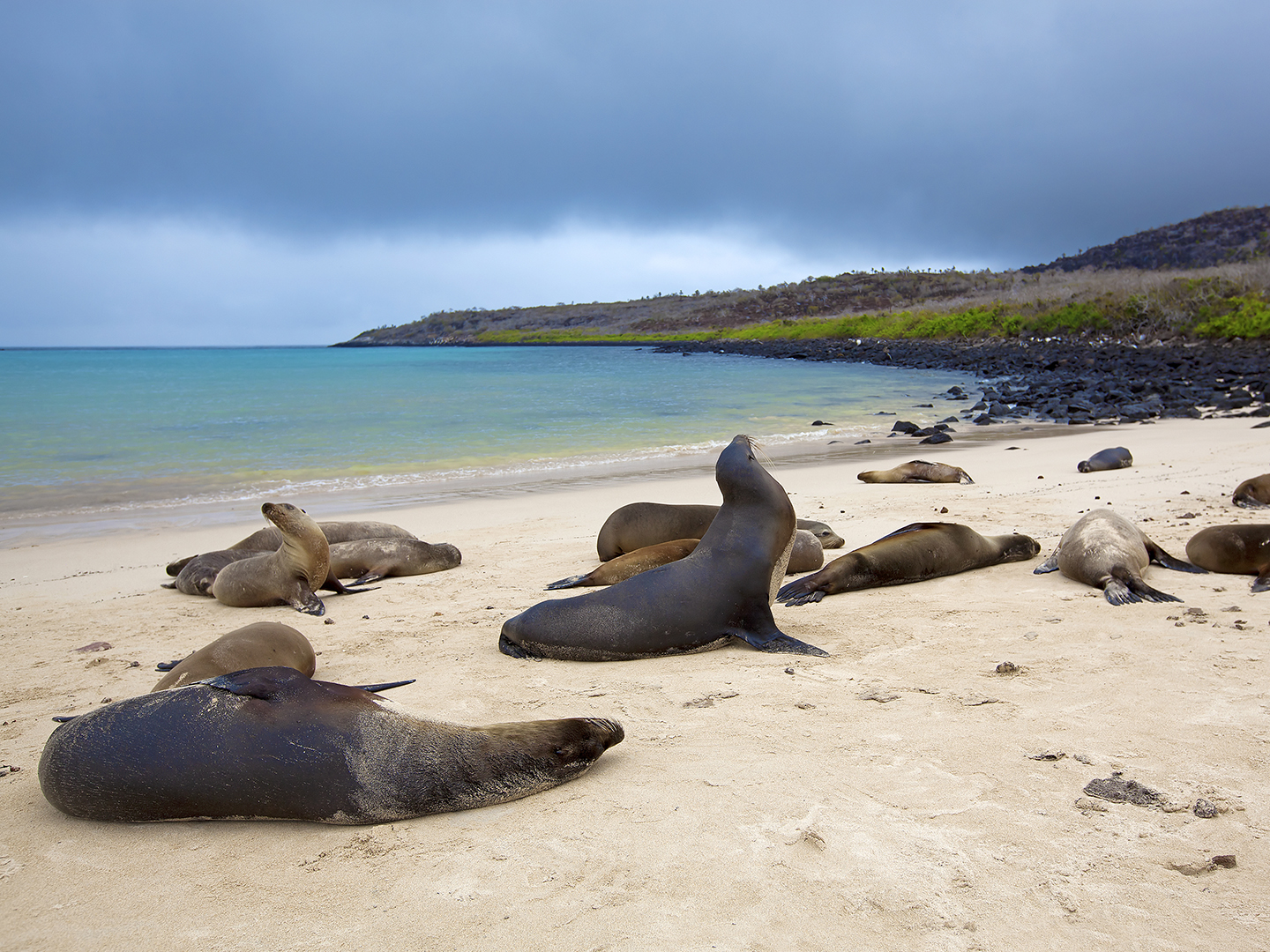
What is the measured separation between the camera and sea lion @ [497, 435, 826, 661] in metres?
4.61

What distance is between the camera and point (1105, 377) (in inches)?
952

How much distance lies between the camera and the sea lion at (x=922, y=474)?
1109 centimetres

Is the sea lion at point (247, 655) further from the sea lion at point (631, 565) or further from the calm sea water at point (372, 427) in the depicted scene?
the calm sea water at point (372, 427)

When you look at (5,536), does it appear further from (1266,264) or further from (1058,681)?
(1266,264)

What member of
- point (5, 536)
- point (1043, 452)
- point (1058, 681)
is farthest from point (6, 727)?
point (1043, 452)

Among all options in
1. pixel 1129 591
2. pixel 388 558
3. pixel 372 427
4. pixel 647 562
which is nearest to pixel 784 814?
pixel 1129 591

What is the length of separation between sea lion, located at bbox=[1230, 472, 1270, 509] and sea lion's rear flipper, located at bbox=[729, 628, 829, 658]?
18.1 ft

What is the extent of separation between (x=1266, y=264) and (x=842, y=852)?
41358 mm

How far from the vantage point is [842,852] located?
2.37 metres

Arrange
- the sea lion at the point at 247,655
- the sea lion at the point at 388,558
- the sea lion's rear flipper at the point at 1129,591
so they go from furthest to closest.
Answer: the sea lion at the point at 388,558, the sea lion's rear flipper at the point at 1129,591, the sea lion at the point at 247,655

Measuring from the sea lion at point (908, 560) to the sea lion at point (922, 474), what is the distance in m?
4.83

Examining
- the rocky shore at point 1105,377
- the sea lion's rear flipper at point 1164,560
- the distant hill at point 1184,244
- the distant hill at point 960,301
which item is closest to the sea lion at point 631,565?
the sea lion's rear flipper at point 1164,560

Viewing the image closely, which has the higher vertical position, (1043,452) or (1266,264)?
(1266,264)

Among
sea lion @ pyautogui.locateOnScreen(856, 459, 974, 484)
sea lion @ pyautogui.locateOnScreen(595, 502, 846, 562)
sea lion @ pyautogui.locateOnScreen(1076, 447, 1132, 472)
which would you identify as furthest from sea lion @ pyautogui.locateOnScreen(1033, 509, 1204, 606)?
sea lion @ pyautogui.locateOnScreen(1076, 447, 1132, 472)
